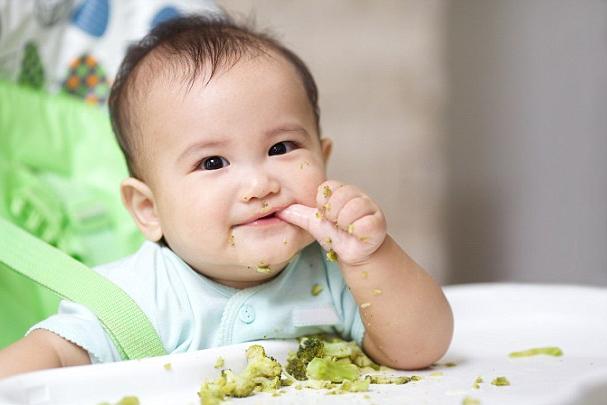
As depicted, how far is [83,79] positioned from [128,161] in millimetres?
408

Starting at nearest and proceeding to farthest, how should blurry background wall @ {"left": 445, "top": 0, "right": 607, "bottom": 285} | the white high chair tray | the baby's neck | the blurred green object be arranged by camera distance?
the white high chair tray → the baby's neck → the blurred green object → blurry background wall @ {"left": 445, "top": 0, "right": 607, "bottom": 285}

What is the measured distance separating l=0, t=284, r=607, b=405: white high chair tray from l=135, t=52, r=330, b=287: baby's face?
0.09 meters

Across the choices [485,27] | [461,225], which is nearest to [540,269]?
[461,225]

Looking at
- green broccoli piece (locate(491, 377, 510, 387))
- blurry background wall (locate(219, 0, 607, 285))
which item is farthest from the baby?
blurry background wall (locate(219, 0, 607, 285))

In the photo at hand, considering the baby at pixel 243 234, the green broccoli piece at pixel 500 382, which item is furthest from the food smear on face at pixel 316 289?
the green broccoli piece at pixel 500 382

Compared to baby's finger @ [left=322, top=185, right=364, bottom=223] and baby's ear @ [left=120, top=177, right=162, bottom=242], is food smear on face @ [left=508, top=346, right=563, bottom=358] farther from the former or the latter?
baby's ear @ [left=120, top=177, right=162, bottom=242]

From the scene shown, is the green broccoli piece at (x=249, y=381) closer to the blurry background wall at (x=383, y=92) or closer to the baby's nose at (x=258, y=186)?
the baby's nose at (x=258, y=186)

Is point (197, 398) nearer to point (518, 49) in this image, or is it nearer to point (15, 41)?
point (15, 41)

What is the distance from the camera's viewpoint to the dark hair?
839 mm

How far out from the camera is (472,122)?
2199 millimetres

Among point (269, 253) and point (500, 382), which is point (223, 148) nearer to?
point (269, 253)

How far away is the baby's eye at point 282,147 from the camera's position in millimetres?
815

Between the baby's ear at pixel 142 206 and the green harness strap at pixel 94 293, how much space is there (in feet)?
0.34

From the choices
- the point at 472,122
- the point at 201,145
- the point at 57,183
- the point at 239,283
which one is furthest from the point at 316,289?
the point at 472,122
